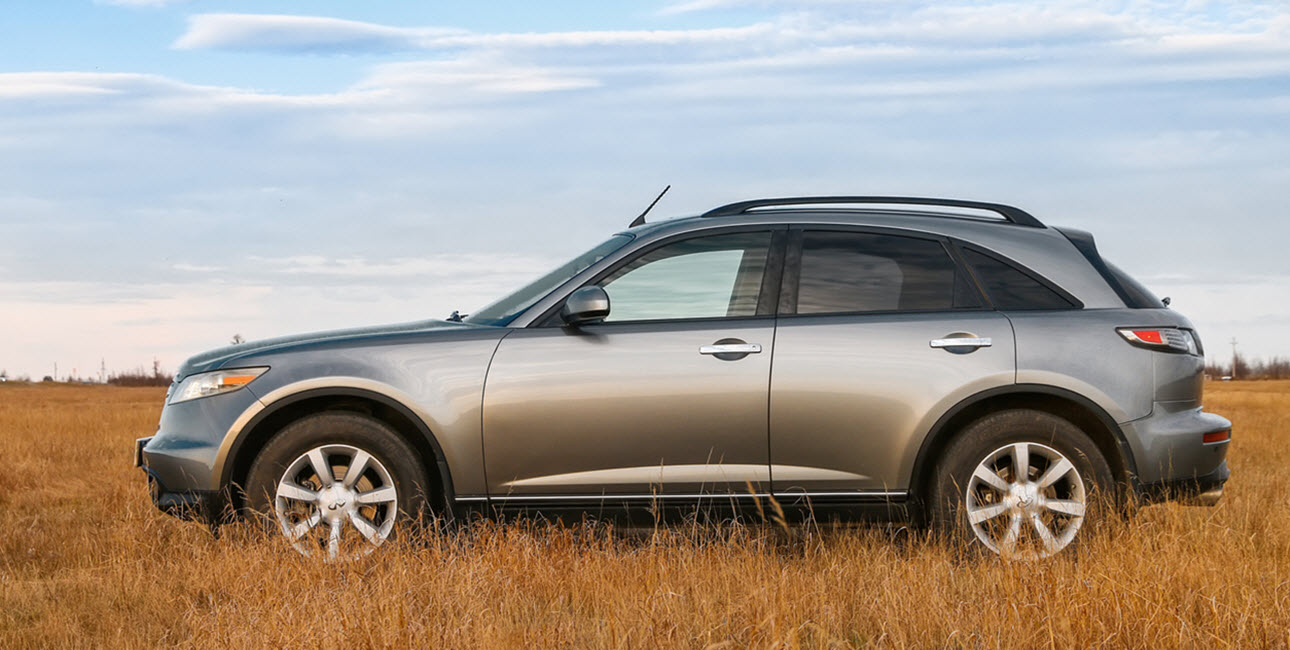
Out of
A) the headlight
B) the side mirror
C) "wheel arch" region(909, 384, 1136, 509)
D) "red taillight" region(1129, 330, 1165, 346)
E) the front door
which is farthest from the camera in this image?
the headlight

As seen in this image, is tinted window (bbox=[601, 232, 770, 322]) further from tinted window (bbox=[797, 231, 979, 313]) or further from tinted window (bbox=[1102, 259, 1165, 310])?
→ tinted window (bbox=[1102, 259, 1165, 310])

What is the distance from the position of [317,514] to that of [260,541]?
27cm

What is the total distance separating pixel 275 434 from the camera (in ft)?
19.3

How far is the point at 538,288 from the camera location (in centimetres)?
616

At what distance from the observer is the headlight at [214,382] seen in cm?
592

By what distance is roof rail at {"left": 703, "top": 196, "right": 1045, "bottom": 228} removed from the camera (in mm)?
6215

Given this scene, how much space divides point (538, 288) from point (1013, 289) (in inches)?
90.8

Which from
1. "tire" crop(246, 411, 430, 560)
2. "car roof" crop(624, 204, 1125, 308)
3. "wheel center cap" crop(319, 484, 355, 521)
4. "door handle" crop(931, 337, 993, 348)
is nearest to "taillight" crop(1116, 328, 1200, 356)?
"car roof" crop(624, 204, 1125, 308)

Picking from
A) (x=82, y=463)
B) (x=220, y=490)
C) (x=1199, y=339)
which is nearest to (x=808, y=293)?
(x=1199, y=339)

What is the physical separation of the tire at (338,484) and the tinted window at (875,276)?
2.02 metres

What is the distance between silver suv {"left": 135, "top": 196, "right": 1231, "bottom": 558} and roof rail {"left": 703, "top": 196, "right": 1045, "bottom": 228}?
190mm

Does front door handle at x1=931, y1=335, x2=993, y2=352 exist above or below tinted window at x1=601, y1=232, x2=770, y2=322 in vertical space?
below

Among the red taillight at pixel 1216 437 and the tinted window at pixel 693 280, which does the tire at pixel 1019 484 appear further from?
the tinted window at pixel 693 280

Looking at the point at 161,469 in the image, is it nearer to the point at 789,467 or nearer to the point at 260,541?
the point at 260,541
